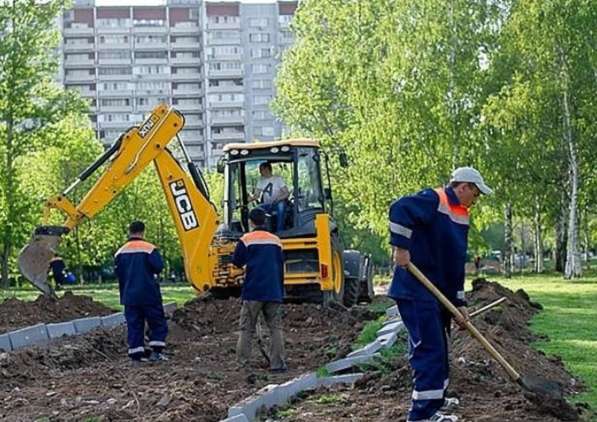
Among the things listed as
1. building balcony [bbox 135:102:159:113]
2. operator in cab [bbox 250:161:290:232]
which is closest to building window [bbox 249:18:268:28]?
building balcony [bbox 135:102:159:113]

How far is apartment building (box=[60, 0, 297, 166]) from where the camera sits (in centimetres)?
13112

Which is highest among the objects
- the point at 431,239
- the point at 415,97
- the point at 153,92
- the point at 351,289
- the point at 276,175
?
the point at 153,92

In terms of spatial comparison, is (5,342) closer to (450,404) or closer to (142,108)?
(450,404)

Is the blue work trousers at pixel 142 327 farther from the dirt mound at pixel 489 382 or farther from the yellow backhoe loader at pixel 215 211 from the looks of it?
the yellow backhoe loader at pixel 215 211

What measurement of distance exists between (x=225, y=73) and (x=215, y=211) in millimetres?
113474

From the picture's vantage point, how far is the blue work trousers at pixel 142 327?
14000 mm

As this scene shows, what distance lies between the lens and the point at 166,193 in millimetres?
20438

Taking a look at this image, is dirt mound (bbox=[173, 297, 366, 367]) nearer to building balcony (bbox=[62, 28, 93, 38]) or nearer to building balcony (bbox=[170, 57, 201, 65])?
building balcony (bbox=[170, 57, 201, 65])

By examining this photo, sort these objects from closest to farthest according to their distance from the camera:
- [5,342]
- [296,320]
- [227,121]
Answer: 1. [5,342]
2. [296,320]
3. [227,121]

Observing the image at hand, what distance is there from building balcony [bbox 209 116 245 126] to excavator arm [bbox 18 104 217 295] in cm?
10991

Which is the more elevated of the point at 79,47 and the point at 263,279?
the point at 79,47

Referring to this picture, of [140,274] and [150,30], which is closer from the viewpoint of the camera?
[140,274]

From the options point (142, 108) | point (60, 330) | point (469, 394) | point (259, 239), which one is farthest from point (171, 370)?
point (142, 108)

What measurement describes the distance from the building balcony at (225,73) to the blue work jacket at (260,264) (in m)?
119
